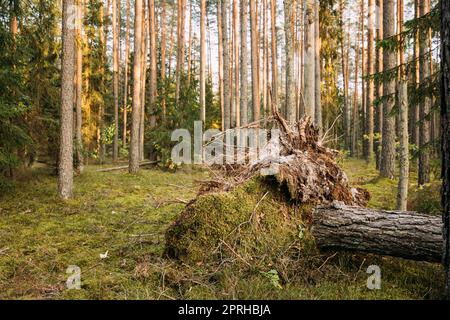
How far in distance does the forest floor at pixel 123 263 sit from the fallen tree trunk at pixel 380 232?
267 millimetres

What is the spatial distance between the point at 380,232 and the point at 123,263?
3.39m

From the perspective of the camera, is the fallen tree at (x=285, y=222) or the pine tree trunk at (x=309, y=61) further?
the pine tree trunk at (x=309, y=61)

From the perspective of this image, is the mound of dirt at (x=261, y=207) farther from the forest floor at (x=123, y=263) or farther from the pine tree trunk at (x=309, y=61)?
the pine tree trunk at (x=309, y=61)

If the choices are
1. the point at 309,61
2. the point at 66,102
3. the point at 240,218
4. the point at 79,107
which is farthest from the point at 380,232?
the point at 79,107

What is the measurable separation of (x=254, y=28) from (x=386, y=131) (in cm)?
942

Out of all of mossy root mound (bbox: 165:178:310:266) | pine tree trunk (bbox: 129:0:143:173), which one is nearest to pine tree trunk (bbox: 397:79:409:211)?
mossy root mound (bbox: 165:178:310:266)

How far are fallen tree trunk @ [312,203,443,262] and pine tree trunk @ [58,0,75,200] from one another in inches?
275

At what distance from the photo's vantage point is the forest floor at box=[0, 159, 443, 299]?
3.48m

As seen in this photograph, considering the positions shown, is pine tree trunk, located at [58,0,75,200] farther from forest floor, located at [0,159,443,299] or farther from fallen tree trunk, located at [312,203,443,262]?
fallen tree trunk, located at [312,203,443,262]

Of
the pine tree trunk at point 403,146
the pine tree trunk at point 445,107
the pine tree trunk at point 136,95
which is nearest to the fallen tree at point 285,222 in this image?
the pine tree trunk at point 445,107

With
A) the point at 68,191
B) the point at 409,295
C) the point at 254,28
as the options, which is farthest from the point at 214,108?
the point at 409,295

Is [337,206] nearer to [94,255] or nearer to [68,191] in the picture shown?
[94,255]

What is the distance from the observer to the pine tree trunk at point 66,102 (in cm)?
849

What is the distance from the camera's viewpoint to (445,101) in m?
2.78
